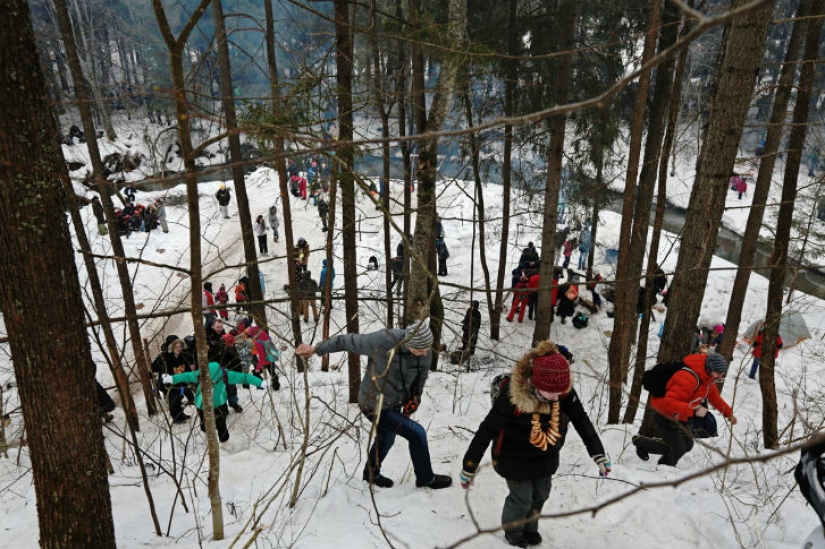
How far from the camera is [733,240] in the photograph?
21.6 meters

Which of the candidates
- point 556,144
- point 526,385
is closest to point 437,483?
point 526,385

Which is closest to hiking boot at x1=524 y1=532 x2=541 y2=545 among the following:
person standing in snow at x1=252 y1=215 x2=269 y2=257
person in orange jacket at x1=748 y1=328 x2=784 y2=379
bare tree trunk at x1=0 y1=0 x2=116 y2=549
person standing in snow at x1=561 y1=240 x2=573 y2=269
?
bare tree trunk at x1=0 y1=0 x2=116 y2=549

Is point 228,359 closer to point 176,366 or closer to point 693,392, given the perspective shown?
point 176,366

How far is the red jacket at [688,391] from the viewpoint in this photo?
4.17 m

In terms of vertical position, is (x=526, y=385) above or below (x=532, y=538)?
above

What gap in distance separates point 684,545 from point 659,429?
1.41 meters

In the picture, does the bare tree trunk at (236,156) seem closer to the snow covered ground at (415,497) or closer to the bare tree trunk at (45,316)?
the snow covered ground at (415,497)

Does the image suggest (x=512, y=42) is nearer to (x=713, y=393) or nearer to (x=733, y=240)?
(x=713, y=393)

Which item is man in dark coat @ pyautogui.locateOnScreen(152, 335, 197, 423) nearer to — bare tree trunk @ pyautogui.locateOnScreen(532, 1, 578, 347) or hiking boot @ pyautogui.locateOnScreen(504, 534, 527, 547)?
hiking boot @ pyautogui.locateOnScreen(504, 534, 527, 547)

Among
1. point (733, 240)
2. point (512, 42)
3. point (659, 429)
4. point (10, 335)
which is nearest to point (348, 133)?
point (10, 335)

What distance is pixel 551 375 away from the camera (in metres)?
3.16

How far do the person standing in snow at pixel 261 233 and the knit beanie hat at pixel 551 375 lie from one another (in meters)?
14.0

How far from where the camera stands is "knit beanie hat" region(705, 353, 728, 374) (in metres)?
4.01

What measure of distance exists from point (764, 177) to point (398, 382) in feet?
24.7
